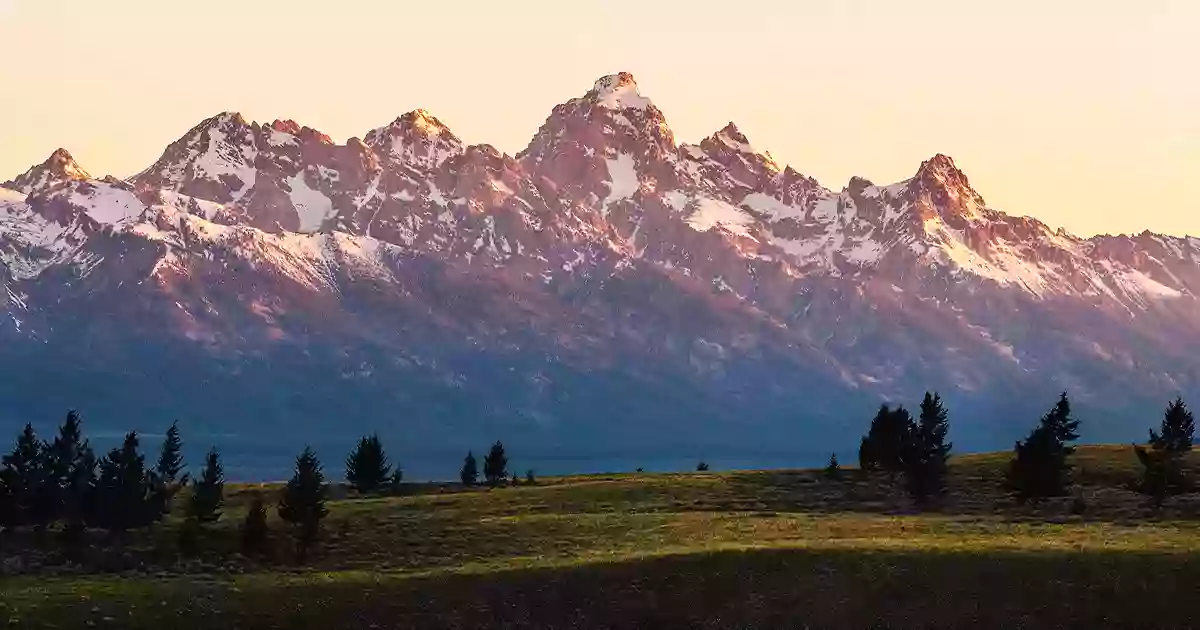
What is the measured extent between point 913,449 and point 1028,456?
28.8 ft

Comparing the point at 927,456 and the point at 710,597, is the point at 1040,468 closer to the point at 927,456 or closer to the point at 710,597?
the point at 927,456

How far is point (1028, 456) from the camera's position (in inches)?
4232

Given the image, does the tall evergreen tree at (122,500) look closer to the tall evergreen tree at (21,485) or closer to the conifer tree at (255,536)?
the tall evergreen tree at (21,485)

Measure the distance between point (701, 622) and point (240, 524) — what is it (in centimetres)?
3714

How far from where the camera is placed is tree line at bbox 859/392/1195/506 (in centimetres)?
10494

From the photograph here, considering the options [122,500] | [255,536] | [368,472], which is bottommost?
[255,536]

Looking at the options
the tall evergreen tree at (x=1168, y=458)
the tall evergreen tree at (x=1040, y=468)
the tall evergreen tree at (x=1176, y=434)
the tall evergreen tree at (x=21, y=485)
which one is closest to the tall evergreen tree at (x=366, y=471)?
the tall evergreen tree at (x=21, y=485)

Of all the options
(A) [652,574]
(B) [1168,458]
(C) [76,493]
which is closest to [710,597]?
(A) [652,574]

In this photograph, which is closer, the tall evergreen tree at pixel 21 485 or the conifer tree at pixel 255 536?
the conifer tree at pixel 255 536

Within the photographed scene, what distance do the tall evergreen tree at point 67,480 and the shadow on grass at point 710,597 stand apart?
2044cm

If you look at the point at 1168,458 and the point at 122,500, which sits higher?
the point at 1168,458

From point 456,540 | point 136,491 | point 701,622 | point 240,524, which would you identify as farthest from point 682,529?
point 136,491

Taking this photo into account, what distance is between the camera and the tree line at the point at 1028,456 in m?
105

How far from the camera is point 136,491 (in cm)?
9644
